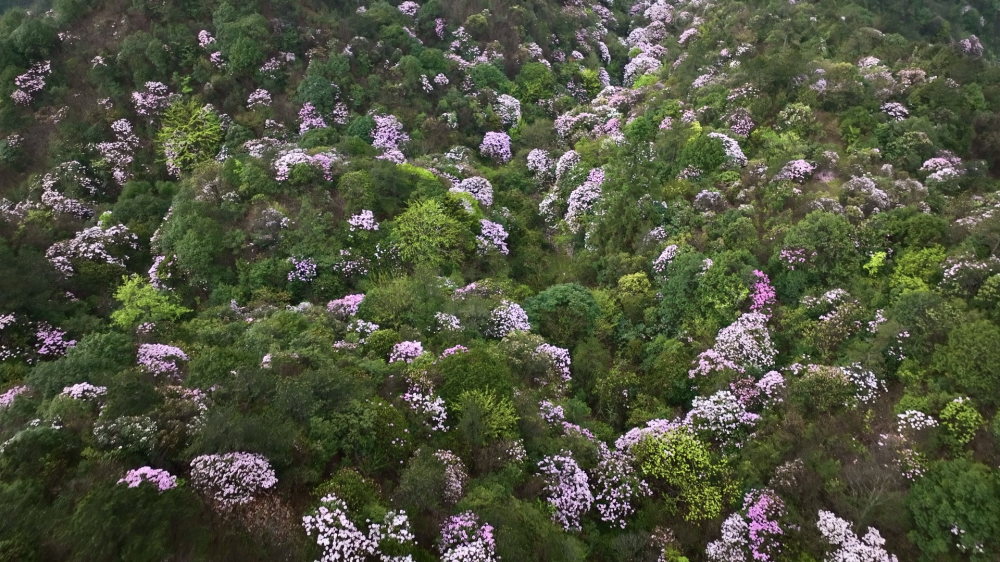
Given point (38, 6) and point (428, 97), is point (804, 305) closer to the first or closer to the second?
point (428, 97)

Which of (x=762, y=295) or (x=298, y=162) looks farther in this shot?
(x=298, y=162)

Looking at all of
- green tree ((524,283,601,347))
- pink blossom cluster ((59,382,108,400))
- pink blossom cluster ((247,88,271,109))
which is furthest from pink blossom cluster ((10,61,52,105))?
green tree ((524,283,601,347))

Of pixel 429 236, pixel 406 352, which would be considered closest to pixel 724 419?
pixel 406 352

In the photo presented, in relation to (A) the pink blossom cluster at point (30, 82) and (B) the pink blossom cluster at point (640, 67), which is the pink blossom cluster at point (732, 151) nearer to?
(B) the pink blossom cluster at point (640, 67)

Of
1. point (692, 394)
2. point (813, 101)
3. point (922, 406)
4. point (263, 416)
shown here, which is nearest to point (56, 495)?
point (263, 416)

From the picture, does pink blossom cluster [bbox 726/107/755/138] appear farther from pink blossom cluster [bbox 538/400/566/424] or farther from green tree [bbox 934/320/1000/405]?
pink blossom cluster [bbox 538/400/566/424]

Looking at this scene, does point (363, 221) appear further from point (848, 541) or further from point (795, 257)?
point (848, 541)
